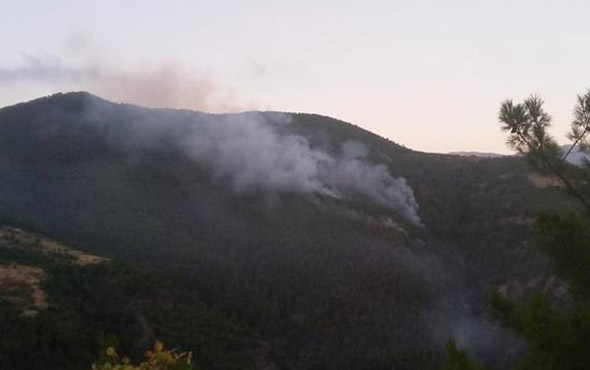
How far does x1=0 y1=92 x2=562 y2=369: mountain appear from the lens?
308 feet

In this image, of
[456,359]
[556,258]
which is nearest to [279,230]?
[556,258]

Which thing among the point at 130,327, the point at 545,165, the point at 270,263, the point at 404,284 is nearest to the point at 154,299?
the point at 130,327

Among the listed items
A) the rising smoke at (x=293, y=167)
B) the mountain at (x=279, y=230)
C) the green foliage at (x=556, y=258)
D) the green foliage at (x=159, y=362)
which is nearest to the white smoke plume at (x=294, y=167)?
the rising smoke at (x=293, y=167)

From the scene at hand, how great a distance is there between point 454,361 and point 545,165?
17.0 feet

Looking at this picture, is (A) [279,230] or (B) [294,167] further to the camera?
(B) [294,167]

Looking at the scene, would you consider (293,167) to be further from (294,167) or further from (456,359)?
(456,359)

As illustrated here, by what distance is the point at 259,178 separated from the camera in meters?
180

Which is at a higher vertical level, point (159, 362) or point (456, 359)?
point (159, 362)

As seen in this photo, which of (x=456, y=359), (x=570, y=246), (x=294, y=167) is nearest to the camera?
(x=456, y=359)

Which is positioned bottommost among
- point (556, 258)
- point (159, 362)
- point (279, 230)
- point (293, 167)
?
point (279, 230)

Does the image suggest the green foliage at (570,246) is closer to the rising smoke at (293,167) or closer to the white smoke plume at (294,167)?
the white smoke plume at (294,167)

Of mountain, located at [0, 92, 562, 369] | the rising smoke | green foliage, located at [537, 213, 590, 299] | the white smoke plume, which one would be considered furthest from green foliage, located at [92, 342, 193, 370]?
the rising smoke

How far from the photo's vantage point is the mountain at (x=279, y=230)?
308 ft

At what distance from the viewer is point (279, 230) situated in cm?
15075
